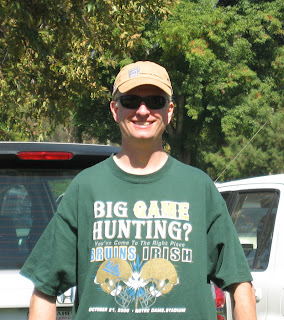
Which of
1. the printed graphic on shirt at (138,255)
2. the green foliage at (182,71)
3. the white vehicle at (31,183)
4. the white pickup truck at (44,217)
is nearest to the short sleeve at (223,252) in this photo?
the printed graphic on shirt at (138,255)

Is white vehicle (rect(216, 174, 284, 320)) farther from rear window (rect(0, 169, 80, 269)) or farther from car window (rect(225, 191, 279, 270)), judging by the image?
rear window (rect(0, 169, 80, 269))

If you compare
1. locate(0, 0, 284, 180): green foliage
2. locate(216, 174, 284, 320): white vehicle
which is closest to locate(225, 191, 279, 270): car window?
locate(216, 174, 284, 320): white vehicle

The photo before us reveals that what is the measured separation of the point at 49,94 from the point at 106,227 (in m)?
8.93

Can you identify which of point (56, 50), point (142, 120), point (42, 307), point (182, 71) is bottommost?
point (42, 307)

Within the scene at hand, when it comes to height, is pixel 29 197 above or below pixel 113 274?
above

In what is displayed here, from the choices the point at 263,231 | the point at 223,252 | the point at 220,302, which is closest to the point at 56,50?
the point at 263,231

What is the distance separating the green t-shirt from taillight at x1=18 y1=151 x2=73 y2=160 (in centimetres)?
131

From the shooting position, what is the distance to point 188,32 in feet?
79.6

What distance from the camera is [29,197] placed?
3.82 m

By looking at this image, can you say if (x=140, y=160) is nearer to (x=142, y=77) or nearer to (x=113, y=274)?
(x=142, y=77)

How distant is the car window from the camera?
4.66 metres

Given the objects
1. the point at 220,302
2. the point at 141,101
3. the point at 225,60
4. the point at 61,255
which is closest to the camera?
the point at 61,255

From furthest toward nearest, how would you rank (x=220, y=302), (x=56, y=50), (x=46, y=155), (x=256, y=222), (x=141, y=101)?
(x=56, y=50)
(x=256, y=222)
(x=220, y=302)
(x=46, y=155)
(x=141, y=101)

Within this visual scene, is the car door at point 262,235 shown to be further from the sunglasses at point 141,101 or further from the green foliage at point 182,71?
the green foliage at point 182,71
